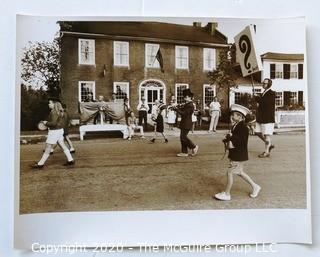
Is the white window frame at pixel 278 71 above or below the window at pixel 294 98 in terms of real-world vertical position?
Answer: above

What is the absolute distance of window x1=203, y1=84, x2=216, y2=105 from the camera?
102 centimetres

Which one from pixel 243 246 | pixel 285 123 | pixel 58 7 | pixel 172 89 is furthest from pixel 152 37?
pixel 243 246

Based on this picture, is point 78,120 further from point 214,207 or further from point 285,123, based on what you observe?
point 285,123

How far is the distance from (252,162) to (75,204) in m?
0.46

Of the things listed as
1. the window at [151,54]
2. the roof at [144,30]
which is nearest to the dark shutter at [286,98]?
the roof at [144,30]

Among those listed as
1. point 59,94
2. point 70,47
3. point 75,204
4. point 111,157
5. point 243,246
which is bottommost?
point 243,246

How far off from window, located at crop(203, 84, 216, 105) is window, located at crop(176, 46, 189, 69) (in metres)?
0.07

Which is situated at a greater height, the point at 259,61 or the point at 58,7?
the point at 58,7

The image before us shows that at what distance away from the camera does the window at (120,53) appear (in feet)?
3.29

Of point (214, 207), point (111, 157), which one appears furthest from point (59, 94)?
point (214, 207)

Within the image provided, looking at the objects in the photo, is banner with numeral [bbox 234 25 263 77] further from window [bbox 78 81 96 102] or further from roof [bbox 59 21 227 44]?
window [bbox 78 81 96 102]

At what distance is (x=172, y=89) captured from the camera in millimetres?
1012

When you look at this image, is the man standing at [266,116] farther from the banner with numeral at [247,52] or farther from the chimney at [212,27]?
the chimney at [212,27]

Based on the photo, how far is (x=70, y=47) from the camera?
995mm
